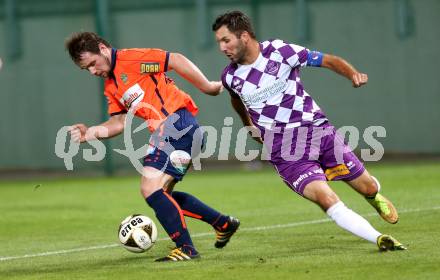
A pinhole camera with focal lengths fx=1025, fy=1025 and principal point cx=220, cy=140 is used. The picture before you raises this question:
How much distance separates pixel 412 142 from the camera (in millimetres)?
17734

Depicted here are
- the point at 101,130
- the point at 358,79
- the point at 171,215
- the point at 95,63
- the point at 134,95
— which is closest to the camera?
the point at 358,79

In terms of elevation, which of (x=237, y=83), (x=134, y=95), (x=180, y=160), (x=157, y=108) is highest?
(x=237, y=83)

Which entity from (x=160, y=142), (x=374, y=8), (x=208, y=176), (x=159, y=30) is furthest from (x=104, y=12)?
(x=160, y=142)

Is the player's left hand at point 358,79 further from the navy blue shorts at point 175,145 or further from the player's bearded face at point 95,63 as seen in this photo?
the player's bearded face at point 95,63

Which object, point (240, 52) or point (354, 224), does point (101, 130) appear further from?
point (354, 224)

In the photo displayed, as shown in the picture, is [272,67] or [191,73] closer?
[272,67]

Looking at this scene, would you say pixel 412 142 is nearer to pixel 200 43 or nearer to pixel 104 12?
pixel 200 43

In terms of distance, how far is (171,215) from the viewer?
7.65m

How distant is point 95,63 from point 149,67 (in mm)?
414

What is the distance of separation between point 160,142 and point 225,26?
3.30 feet

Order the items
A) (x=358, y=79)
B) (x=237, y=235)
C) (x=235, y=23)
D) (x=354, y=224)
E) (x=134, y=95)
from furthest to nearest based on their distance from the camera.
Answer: (x=237, y=235) < (x=134, y=95) < (x=235, y=23) < (x=358, y=79) < (x=354, y=224)

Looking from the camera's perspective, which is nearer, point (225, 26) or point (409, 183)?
point (225, 26)

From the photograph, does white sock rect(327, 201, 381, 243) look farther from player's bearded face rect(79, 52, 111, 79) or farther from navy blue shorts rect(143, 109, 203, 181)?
player's bearded face rect(79, 52, 111, 79)

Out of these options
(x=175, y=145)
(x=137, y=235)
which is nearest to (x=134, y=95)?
(x=175, y=145)
